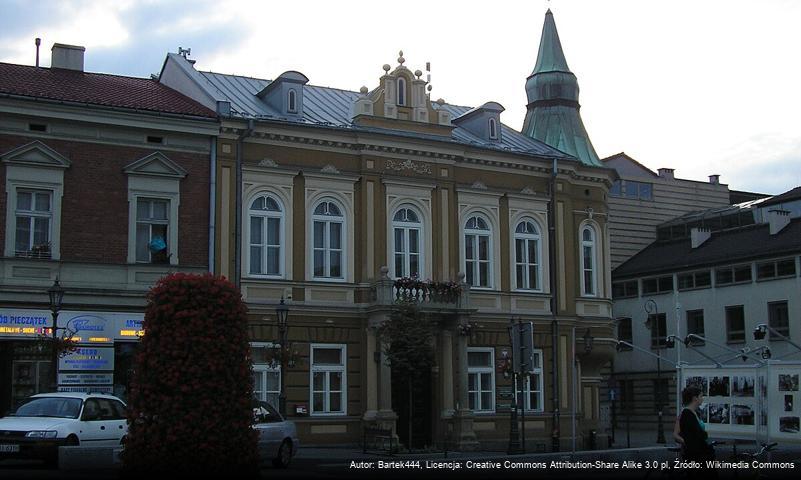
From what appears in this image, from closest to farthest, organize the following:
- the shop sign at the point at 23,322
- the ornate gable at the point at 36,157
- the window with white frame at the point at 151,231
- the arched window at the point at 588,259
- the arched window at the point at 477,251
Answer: the shop sign at the point at 23,322 < the ornate gable at the point at 36,157 < the window with white frame at the point at 151,231 < the arched window at the point at 477,251 < the arched window at the point at 588,259

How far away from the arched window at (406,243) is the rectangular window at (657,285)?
79.1ft

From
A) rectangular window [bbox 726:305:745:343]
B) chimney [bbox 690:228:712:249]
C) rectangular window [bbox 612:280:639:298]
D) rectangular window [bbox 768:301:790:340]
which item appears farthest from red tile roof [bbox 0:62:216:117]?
chimney [bbox 690:228:712:249]

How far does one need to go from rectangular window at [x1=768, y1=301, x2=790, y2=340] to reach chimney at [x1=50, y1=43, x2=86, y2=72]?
3212 centimetres

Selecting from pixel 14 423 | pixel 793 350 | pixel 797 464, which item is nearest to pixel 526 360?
pixel 797 464

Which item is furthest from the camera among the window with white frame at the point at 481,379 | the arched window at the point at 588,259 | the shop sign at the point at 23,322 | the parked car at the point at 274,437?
the arched window at the point at 588,259

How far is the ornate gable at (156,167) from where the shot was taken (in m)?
28.8

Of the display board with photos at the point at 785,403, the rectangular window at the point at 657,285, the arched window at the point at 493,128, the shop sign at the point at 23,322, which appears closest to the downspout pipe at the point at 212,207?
the shop sign at the point at 23,322

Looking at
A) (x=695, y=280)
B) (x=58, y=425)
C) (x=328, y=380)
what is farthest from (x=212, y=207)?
(x=695, y=280)

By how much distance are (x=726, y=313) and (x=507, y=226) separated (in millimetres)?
19869

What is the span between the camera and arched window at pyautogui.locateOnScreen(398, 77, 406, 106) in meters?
33.2

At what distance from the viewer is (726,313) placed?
49.9m

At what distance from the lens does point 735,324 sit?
163 ft

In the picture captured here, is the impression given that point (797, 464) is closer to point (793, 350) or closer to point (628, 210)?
point (793, 350)

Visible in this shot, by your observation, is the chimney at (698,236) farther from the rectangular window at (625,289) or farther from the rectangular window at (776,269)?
the rectangular window at (776,269)
